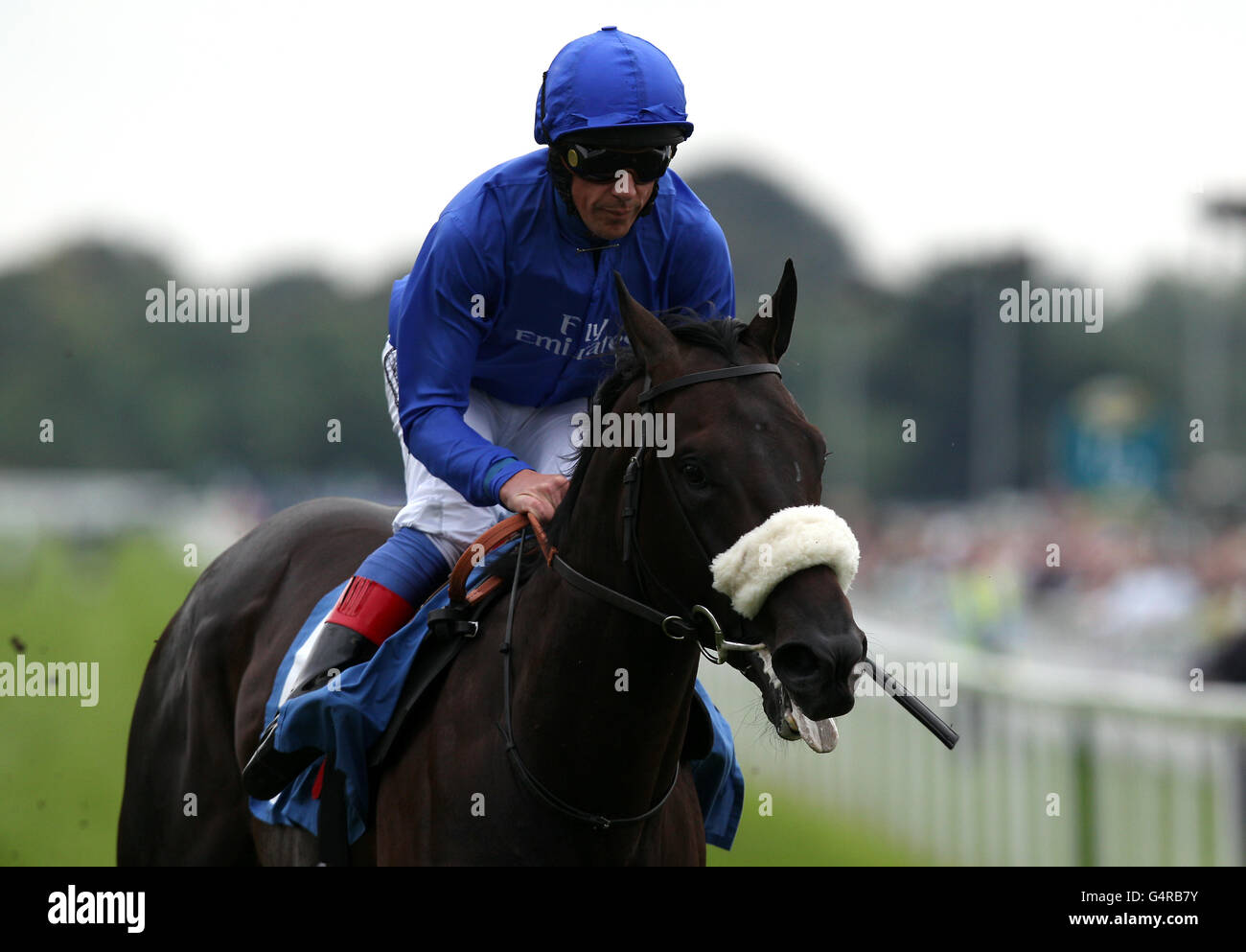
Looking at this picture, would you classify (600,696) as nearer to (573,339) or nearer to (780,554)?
(780,554)

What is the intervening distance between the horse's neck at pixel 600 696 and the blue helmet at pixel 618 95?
3.31 ft

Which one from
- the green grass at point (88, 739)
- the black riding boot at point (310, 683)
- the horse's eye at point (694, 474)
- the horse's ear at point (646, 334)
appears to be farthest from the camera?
the green grass at point (88, 739)

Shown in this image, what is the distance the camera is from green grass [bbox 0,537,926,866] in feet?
27.7

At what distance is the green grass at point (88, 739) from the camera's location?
27.7 ft

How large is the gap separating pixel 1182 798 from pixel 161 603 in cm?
1720

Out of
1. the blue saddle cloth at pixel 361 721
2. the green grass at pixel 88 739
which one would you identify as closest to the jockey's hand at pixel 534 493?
the blue saddle cloth at pixel 361 721

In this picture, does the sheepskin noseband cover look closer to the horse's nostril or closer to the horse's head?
the horse's head

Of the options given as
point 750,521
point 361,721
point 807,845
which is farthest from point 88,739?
point 750,521

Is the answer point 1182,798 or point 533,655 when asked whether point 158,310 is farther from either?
point 1182,798

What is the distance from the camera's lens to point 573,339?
166 inches

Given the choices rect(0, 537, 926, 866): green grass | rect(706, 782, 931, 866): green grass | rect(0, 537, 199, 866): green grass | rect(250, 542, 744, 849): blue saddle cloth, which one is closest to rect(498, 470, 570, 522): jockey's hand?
rect(250, 542, 744, 849): blue saddle cloth

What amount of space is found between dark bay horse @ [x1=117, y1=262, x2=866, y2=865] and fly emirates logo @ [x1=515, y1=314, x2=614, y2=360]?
682 mm

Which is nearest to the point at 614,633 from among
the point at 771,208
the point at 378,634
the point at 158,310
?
the point at 378,634

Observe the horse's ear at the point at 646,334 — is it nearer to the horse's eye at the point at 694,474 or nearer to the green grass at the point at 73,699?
the horse's eye at the point at 694,474
